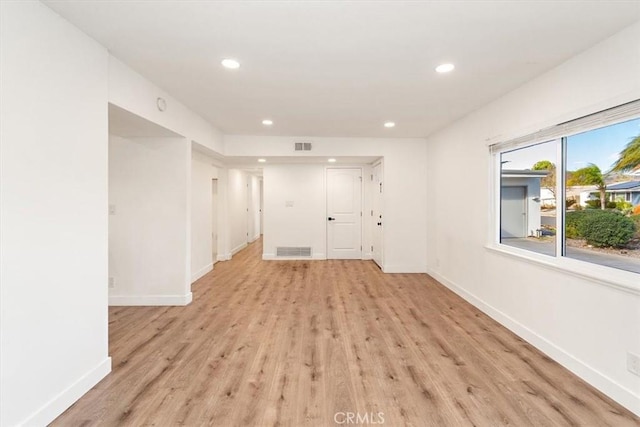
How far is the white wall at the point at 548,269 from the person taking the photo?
82.8 inches

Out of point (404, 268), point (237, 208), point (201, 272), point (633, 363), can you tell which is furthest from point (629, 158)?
point (237, 208)

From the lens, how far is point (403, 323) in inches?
134

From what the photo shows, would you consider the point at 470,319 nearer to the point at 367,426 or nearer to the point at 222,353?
the point at 367,426

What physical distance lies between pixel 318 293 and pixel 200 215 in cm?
246

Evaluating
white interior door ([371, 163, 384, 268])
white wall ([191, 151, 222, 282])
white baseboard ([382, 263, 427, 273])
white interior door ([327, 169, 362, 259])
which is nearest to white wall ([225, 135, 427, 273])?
white baseboard ([382, 263, 427, 273])

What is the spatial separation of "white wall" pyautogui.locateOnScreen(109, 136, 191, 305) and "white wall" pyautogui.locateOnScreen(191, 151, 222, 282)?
101 cm

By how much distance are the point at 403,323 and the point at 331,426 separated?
178 cm

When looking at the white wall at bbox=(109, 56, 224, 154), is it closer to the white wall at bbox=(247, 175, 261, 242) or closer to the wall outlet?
the wall outlet

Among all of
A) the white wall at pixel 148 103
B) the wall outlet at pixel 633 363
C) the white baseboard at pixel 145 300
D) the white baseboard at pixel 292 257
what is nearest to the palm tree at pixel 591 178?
the wall outlet at pixel 633 363

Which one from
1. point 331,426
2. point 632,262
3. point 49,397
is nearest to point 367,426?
point 331,426

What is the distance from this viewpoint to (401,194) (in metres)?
5.71

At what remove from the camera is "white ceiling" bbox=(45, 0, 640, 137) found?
1.90 metres

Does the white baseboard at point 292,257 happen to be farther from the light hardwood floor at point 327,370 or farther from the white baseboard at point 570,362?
the white baseboard at point 570,362

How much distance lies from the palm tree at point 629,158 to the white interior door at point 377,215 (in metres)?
4.03
